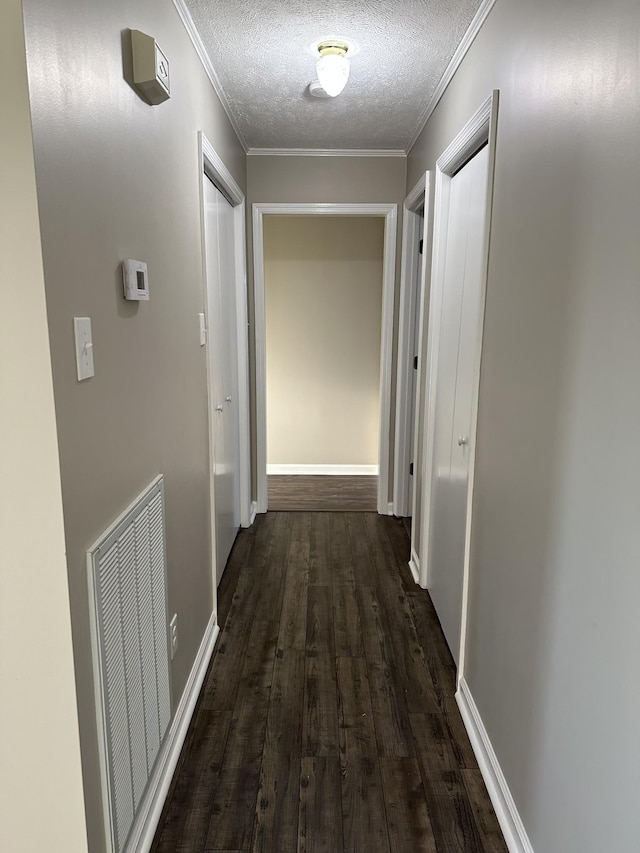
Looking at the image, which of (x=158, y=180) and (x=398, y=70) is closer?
(x=158, y=180)

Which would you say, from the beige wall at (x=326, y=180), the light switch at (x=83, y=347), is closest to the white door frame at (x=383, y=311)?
the beige wall at (x=326, y=180)

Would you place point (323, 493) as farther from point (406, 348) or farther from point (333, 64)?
point (333, 64)

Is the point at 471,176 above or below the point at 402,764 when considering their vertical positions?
above

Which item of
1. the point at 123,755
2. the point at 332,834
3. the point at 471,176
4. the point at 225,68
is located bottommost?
the point at 332,834

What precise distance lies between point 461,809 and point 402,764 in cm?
22

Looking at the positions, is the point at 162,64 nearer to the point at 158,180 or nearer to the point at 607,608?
the point at 158,180

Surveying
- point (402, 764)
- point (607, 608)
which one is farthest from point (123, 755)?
point (607, 608)

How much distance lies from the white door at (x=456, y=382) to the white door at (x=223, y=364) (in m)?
1.03

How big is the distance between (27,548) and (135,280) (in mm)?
658

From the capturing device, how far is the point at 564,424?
1202 millimetres

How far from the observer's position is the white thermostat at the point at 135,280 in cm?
129

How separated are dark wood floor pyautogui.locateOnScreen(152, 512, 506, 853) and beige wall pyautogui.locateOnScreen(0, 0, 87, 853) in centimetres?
56

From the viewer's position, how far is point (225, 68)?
89.0 inches

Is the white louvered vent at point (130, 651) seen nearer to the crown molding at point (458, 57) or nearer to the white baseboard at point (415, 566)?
the white baseboard at point (415, 566)
